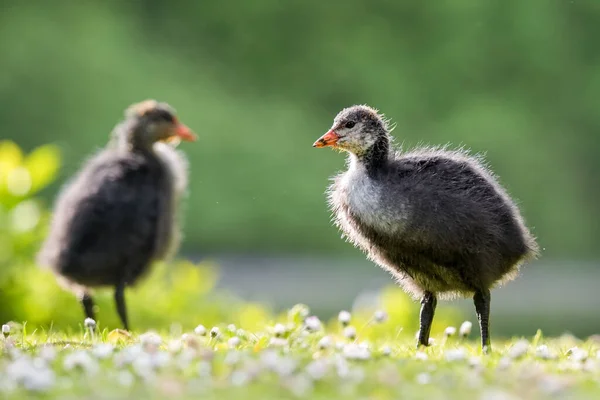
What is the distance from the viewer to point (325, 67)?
2294 cm

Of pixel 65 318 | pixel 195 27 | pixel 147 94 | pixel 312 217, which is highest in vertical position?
pixel 195 27

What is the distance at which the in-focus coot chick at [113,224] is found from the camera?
7984 millimetres

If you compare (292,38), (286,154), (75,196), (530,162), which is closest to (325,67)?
(292,38)

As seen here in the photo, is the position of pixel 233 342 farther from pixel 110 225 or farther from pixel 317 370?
pixel 110 225

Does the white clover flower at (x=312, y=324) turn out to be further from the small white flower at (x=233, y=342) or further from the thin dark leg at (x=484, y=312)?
the thin dark leg at (x=484, y=312)

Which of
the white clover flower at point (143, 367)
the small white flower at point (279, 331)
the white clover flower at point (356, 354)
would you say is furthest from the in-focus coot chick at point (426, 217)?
the white clover flower at point (143, 367)

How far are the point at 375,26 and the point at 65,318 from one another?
50.4 feet

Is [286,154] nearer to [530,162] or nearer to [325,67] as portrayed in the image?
[325,67]

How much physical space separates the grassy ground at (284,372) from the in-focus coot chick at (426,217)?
707 millimetres

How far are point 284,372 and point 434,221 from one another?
6.40 ft

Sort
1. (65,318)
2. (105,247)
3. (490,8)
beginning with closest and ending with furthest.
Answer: (105,247) < (65,318) < (490,8)

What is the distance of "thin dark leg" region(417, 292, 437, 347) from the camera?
20.4 ft

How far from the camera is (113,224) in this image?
8000mm

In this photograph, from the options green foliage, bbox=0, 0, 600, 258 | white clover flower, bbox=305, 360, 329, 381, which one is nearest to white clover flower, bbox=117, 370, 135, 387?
white clover flower, bbox=305, 360, 329, 381
